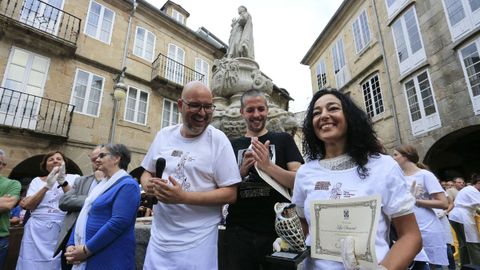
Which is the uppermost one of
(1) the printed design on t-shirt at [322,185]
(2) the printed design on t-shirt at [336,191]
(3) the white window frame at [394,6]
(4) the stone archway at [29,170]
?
(3) the white window frame at [394,6]

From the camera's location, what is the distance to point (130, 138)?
11.5 metres

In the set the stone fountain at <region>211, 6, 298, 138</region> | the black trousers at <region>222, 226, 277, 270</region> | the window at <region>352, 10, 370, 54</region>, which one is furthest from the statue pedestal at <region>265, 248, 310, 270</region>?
the window at <region>352, 10, 370, 54</region>

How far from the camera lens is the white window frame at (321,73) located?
1792 cm

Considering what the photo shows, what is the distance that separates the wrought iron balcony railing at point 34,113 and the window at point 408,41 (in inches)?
577

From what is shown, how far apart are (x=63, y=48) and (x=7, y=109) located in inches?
123

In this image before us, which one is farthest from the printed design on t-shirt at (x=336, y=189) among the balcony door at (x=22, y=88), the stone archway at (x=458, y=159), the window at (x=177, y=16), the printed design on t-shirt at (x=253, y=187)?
the window at (x=177, y=16)

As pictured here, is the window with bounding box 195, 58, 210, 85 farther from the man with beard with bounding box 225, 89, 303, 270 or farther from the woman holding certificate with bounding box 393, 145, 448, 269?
the man with beard with bounding box 225, 89, 303, 270

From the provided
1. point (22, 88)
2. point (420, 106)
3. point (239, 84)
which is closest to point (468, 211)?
point (239, 84)

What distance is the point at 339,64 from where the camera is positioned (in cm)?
1633

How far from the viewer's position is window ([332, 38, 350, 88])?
618 inches

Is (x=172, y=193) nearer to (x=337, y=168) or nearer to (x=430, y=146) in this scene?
(x=337, y=168)

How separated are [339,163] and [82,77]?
12287 mm

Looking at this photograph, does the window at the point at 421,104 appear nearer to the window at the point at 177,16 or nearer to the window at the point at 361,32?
the window at the point at 361,32

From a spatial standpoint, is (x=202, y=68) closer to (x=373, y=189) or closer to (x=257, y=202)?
(x=257, y=202)
